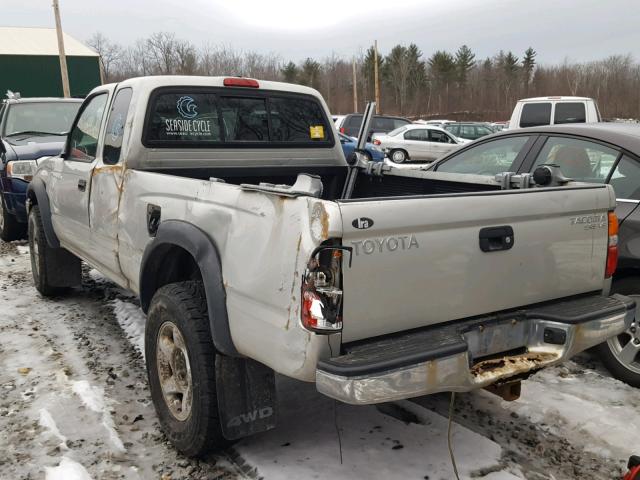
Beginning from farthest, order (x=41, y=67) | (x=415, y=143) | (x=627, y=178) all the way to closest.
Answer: (x=41, y=67) → (x=415, y=143) → (x=627, y=178)

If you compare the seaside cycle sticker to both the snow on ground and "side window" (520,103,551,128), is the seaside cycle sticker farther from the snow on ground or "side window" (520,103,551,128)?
"side window" (520,103,551,128)

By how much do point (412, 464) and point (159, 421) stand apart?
4.65 feet

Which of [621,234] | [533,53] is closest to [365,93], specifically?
[533,53]

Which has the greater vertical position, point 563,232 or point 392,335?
point 563,232

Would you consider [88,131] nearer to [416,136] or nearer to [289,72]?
[416,136]

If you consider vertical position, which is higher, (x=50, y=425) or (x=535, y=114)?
(x=535, y=114)

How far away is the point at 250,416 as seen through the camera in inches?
109

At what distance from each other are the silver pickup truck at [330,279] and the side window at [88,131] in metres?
0.46

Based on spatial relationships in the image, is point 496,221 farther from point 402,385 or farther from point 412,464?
point 412,464

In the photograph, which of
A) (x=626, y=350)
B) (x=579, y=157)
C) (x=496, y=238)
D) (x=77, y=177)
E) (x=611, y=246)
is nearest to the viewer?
(x=496, y=238)

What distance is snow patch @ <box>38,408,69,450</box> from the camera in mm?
3225

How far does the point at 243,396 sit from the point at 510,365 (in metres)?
1.23

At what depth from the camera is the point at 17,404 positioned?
368 cm

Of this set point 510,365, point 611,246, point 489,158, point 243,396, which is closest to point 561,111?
point 489,158
